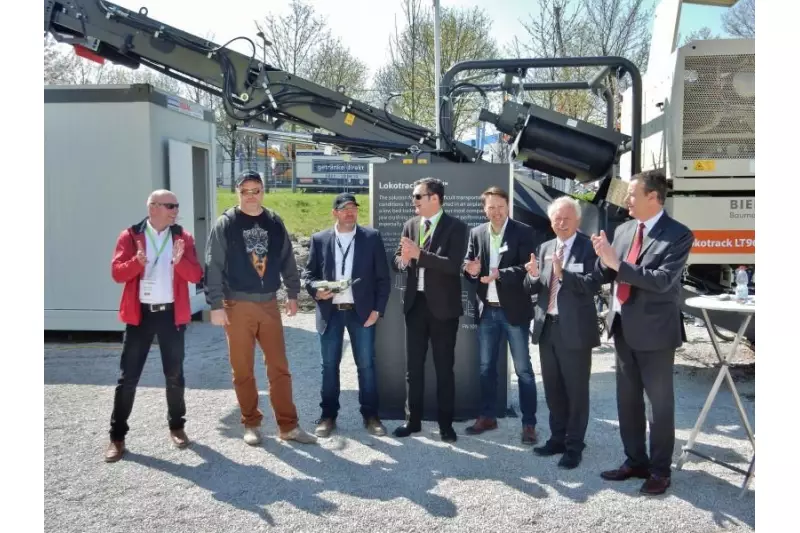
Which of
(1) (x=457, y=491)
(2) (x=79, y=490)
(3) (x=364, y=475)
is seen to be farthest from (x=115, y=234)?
(1) (x=457, y=491)

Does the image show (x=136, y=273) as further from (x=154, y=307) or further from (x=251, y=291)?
(x=251, y=291)

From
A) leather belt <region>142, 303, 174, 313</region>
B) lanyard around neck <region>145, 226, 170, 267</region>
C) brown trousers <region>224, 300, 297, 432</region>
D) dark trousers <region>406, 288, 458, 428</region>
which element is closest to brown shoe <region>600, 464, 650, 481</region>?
dark trousers <region>406, 288, 458, 428</region>

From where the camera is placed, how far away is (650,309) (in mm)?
3932

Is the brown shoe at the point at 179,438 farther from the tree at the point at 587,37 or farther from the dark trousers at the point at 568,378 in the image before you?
the tree at the point at 587,37

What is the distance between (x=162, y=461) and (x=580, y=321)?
294 cm

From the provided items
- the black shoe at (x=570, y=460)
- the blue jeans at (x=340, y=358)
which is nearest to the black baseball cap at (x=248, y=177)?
the blue jeans at (x=340, y=358)

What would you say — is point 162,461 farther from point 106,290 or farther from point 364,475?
point 106,290

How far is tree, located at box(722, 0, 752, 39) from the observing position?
21.9 ft

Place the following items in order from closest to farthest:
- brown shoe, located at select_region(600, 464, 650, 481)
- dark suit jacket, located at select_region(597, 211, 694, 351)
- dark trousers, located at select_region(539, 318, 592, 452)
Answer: dark suit jacket, located at select_region(597, 211, 694, 351) < brown shoe, located at select_region(600, 464, 650, 481) < dark trousers, located at select_region(539, 318, 592, 452)

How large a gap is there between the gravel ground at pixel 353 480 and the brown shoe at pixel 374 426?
0.07 metres

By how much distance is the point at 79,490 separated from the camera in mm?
4125

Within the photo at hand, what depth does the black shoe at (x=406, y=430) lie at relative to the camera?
5.05 m

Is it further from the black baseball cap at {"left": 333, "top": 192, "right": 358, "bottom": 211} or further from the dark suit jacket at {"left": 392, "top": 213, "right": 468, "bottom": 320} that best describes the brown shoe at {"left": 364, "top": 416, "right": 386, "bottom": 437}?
the black baseball cap at {"left": 333, "top": 192, "right": 358, "bottom": 211}

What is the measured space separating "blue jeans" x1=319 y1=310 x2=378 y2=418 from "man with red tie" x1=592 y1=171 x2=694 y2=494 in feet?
6.00
